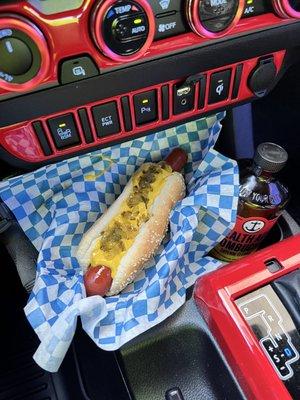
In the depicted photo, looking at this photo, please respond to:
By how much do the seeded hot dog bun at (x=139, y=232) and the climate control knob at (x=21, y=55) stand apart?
0.98 feet

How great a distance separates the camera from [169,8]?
0.50 m

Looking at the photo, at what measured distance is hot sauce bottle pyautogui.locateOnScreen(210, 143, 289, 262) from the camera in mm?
685

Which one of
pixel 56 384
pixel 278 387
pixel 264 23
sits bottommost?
pixel 56 384

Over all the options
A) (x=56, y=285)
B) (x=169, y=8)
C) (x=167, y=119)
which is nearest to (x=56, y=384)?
(x=56, y=285)

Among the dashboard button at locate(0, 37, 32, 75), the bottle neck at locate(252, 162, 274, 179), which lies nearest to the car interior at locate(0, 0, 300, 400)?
the dashboard button at locate(0, 37, 32, 75)

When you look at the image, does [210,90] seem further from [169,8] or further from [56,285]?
[56,285]

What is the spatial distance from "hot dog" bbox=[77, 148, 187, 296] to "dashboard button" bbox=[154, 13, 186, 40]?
0.28m

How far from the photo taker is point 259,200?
70 cm

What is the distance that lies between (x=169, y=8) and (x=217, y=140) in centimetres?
35

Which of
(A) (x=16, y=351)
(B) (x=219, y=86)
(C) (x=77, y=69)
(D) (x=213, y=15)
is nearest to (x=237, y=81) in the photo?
(B) (x=219, y=86)

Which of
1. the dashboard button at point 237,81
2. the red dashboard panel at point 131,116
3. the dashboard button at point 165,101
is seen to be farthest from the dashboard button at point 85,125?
the dashboard button at point 237,81

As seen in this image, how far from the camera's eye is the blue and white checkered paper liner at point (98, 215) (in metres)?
0.64

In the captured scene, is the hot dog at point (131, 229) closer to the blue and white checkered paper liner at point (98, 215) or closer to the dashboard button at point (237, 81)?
the blue and white checkered paper liner at point (98, 215)

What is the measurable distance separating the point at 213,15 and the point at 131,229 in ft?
1.19
